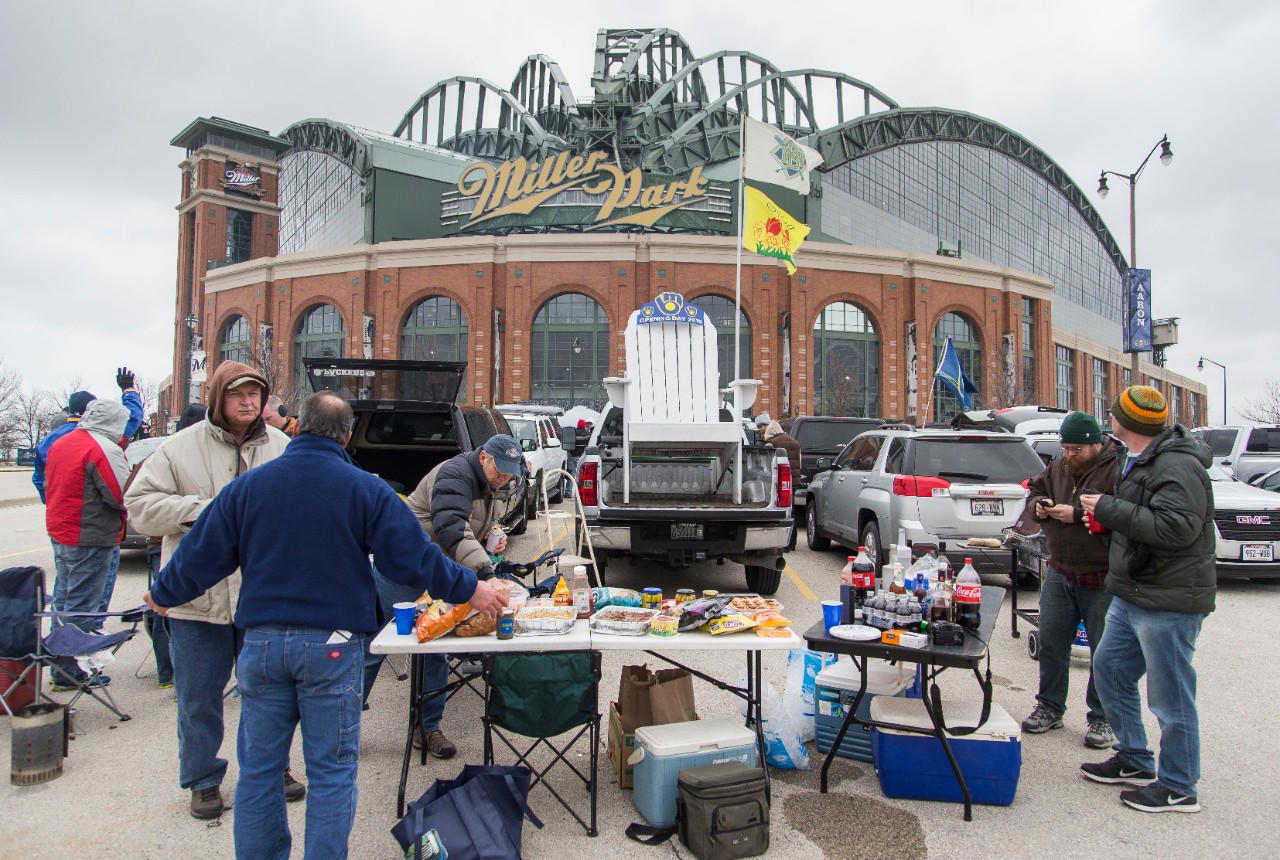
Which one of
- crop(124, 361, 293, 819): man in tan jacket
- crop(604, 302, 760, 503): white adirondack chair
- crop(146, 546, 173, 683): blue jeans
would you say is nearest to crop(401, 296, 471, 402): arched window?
crop(604, 302, 760, 503): white adirondack chair

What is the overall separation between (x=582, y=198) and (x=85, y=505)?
41.3 meters

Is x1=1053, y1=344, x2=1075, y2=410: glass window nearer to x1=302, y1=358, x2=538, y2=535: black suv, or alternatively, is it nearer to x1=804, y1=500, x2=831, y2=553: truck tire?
x1=804, y1=500, x2=831, y2=553: truck tire

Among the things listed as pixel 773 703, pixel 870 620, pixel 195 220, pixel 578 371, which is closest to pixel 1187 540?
pixel 870 620

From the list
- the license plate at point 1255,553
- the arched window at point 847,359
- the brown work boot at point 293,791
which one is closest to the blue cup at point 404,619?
the brown work boot at point 293,791

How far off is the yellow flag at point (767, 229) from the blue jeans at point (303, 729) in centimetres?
1492

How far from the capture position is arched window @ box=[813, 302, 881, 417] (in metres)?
43.2

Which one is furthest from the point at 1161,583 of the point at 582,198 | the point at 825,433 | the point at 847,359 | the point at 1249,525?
the point at 582,198

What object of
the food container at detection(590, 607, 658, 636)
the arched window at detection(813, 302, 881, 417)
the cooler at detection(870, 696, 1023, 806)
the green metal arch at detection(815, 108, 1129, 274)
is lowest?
the cooler at detection(870, 696, 1023, 806)

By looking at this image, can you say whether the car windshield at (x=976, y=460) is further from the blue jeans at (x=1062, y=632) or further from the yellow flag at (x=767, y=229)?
the yellow flag at (x=767, y=229)

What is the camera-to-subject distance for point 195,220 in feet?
209

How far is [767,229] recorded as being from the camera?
16953 millimetres

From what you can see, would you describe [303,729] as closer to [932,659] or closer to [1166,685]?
[932,659]

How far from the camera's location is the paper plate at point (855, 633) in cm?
388

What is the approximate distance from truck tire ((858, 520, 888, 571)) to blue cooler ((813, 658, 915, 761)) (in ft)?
14.3
